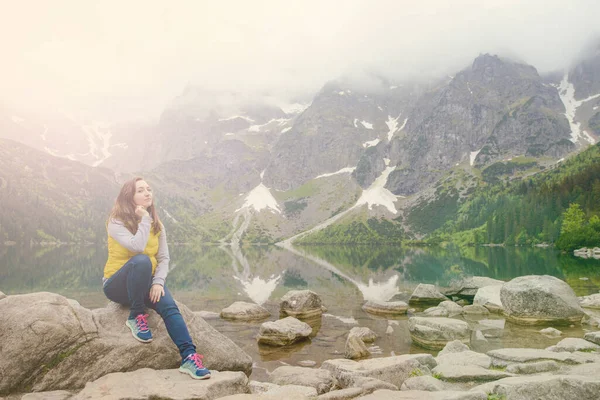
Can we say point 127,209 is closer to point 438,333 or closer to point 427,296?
point 438,333

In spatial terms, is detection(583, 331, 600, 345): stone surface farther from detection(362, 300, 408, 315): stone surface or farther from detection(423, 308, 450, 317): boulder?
detection(362, 300, 408, 315): stone surface

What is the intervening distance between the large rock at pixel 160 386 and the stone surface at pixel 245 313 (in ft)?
57.4

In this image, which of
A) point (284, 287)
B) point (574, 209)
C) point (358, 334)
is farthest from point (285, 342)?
point (574, 209)

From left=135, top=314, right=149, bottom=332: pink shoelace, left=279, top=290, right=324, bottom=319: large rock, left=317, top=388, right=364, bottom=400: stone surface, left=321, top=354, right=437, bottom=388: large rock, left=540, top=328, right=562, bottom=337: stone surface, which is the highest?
left=135, top=314, right=149, bottom=332: pink shoelace

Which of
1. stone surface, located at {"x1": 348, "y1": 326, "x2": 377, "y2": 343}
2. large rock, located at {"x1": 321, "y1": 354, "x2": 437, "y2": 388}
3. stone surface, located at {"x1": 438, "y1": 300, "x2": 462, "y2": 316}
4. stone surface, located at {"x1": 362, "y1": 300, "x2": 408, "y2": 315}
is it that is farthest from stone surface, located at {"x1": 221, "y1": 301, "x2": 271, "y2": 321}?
large rock, located at {"x1": 321, "y1": 354, "x2": 437, "y2": 388}

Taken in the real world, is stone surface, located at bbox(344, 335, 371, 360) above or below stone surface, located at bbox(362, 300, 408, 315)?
above

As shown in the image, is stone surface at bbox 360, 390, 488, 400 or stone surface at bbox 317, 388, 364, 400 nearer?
stone surface at bbox 360, 390, 488, 400

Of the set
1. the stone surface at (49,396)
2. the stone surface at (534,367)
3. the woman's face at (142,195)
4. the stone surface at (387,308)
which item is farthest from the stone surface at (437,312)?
the stone surface at (49,396)

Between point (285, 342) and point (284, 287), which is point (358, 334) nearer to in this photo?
point (285, 342)

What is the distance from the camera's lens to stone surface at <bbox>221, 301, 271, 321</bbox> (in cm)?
2642

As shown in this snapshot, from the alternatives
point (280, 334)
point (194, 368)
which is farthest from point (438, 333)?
point (194, 368)

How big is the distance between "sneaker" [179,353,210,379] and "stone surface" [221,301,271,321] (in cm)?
1753

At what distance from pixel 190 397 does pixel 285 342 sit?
41.1ft

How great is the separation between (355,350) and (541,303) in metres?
13.0
